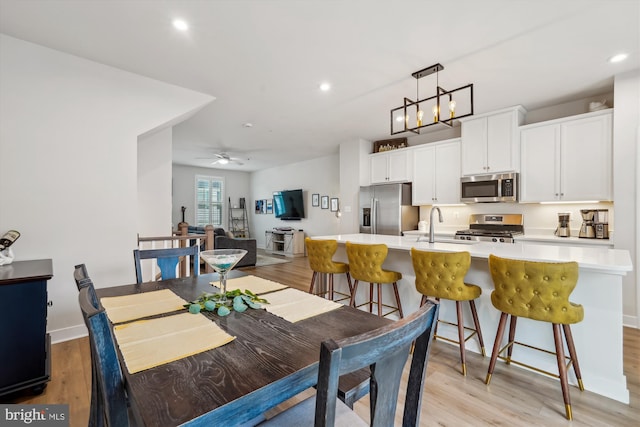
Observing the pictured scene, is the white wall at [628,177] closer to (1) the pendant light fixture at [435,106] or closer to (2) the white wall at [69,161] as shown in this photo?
(1) the pendant light fixture at [435,106]

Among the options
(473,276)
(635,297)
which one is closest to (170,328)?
(473,276)

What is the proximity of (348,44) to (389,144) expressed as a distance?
3390mm

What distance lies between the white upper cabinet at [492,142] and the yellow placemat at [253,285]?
3.73 meters

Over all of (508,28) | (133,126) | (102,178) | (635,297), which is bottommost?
(635,297)

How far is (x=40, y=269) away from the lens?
207 centimetres

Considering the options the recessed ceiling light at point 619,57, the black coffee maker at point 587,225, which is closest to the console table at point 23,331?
the recessed ceiling light at point 619,57

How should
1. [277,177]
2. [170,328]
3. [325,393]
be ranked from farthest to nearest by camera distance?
[277,177], [170,328], [325,393]

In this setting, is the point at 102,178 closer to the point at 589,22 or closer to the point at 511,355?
the point at 511,355

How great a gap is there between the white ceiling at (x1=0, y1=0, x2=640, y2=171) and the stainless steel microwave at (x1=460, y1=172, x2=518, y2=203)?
3.21 feet

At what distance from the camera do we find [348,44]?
2.54 metres

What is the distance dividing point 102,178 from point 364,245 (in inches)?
105

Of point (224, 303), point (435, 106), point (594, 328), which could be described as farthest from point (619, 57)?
point (224, 303)

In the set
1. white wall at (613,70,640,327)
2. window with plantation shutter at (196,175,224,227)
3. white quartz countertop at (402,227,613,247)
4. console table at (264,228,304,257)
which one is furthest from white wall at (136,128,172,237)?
white wall at (613,70,640,327)

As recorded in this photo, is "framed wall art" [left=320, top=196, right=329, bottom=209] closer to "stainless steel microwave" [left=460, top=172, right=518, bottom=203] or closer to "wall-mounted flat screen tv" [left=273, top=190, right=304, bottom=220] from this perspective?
"wall-mounted flat screen tv" [left=273, top=190, right=304, bottom=220]
